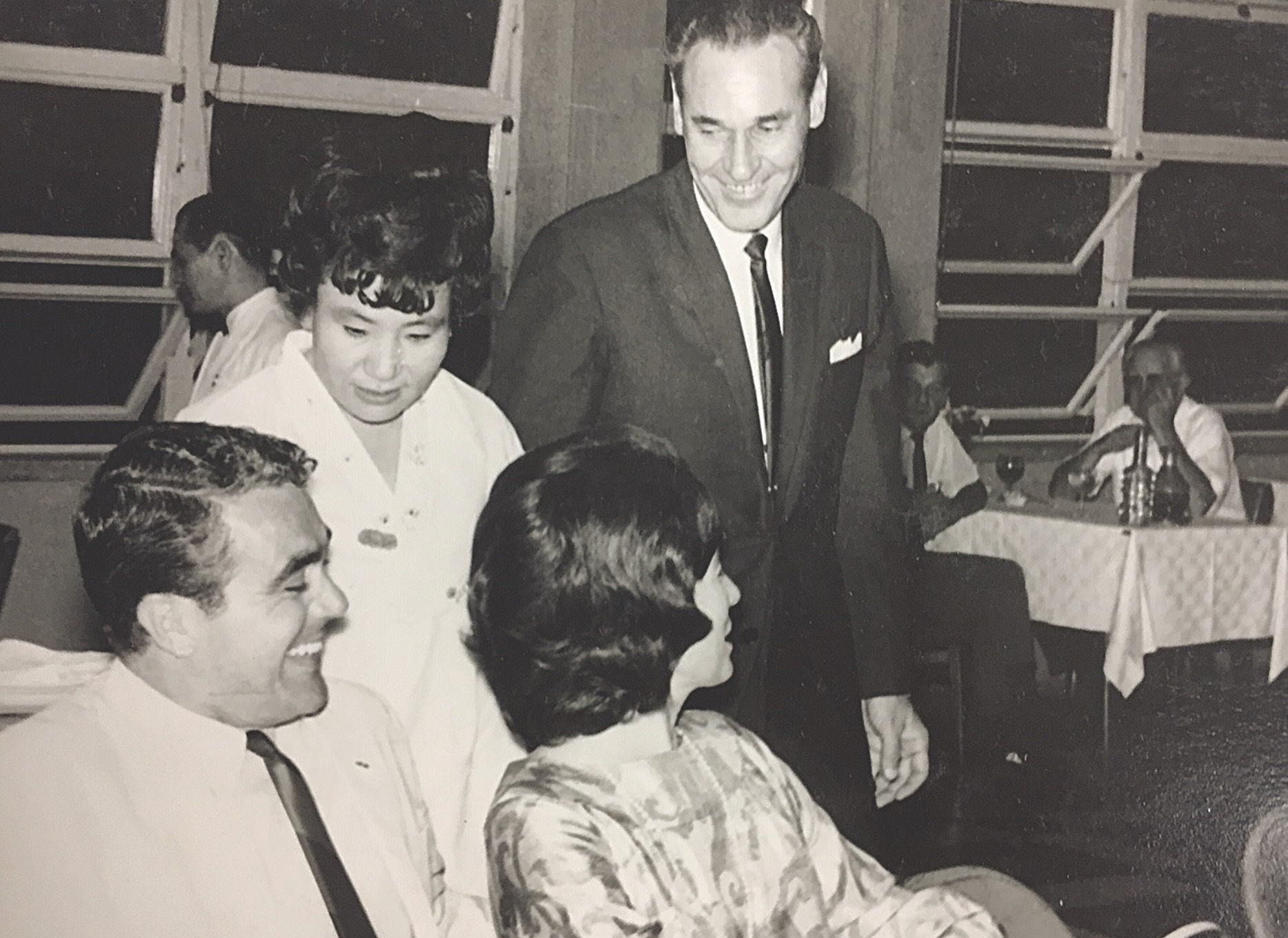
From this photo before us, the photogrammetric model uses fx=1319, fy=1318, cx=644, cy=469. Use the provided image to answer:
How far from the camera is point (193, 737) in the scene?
51.3 inches

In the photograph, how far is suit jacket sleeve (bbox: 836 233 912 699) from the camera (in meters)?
1.89

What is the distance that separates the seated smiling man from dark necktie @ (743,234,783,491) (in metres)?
0.67

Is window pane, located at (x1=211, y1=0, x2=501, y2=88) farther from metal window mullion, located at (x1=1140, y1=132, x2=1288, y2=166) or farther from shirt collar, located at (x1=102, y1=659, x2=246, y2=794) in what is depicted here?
metal window mullion, located at (x1=1140, y1=132, x2=1288, y2=166)

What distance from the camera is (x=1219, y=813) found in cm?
206

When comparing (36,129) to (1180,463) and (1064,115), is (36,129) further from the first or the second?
(1180,463)

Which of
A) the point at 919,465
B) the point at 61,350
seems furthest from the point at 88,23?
the point at 919,465

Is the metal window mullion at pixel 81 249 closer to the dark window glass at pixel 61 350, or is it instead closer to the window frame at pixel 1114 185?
the dark window glass at pixel 61 350

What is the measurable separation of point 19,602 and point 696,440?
2.76 ft

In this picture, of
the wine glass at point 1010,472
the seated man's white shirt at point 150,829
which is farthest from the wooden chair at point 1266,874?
the wine glass at point 1010,472

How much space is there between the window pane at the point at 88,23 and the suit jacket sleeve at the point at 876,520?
1.00 meters

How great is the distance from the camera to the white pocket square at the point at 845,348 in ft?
6.08

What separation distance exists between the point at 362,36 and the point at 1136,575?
7.41 feet

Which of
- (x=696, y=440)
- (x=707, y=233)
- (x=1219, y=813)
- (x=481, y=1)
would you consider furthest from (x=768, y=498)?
(x=1219, y=813)

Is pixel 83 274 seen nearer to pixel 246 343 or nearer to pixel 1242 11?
pixel 246 343
